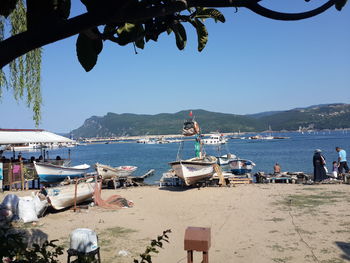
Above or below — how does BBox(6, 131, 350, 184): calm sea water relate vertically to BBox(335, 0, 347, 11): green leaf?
below

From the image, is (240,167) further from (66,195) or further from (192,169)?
(66,195)

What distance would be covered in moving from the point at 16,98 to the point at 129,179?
12768 millimetres

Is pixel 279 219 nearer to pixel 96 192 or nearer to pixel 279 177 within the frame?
pixel 96 192

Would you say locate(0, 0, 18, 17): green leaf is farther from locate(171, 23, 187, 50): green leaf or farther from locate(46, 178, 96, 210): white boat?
locate(46, 178, 96, 210): white boat

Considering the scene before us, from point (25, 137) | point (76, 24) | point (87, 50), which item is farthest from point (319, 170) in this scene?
point (76, 24)

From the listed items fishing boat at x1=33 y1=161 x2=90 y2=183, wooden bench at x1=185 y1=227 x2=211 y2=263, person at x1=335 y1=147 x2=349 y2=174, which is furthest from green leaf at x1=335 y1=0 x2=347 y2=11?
fishing boat at x1=33 y1=161 x2=90 y2=183

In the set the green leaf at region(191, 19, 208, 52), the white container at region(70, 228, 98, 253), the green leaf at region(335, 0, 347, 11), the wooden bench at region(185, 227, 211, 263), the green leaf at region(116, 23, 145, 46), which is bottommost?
the white container at region(70, 228, 98, 253)

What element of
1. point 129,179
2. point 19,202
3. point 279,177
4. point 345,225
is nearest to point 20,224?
point 19,202

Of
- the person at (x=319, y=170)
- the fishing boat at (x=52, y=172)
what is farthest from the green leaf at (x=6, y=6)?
the person at (x=319, y=170)

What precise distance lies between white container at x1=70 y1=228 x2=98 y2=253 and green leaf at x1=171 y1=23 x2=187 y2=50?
360 centimetres

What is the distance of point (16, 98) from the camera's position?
8.52 metres

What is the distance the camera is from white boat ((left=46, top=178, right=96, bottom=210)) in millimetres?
11234

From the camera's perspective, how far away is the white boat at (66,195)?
1123cm

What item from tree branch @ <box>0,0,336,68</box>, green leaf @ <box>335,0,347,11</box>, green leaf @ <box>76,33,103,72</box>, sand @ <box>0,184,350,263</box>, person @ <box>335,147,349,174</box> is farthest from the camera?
person @ <box>335,147,349,174</box>
